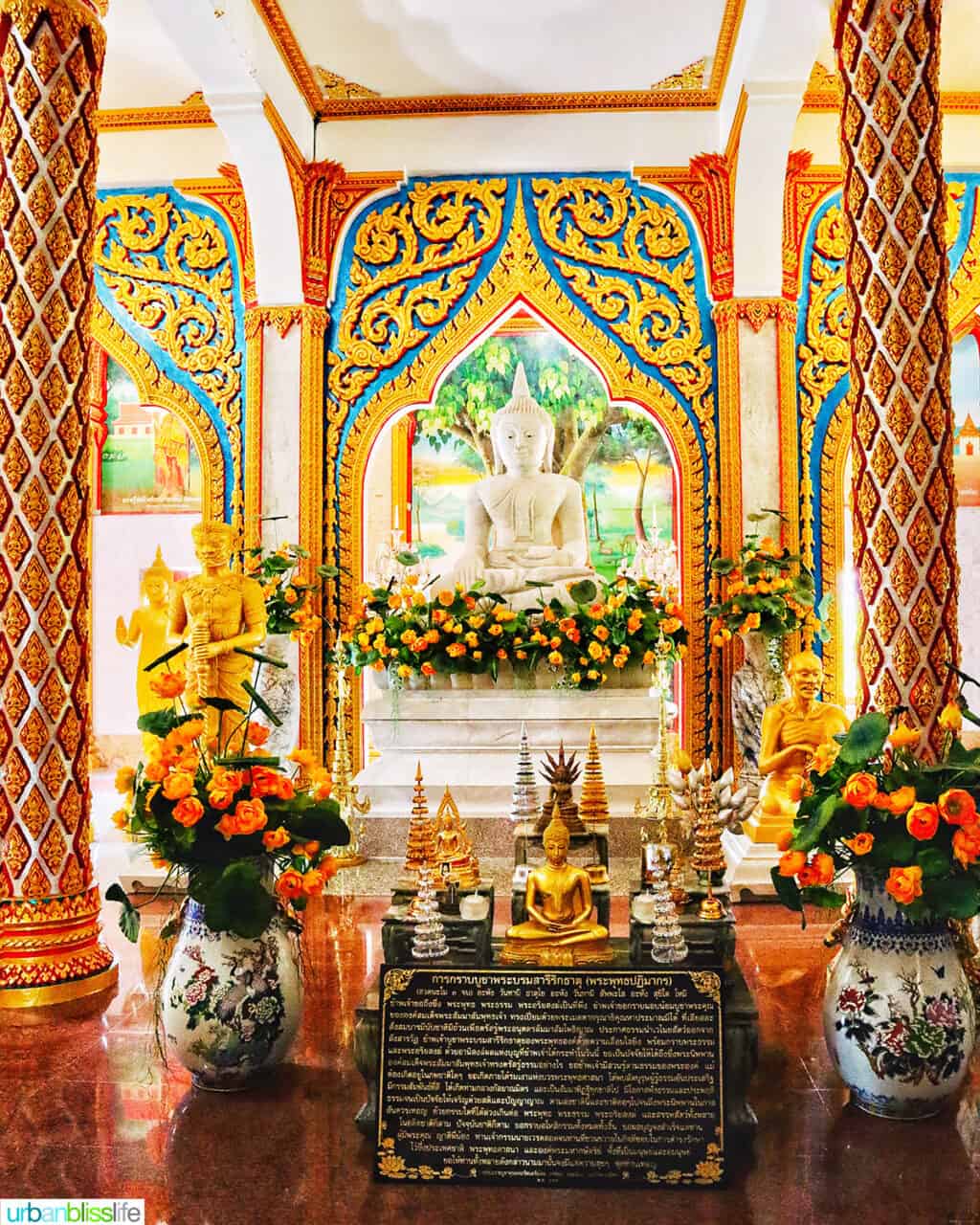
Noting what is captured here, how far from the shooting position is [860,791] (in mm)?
2992

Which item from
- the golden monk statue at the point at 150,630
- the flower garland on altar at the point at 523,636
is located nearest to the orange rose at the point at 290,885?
the flower garland on altar at the point at 523,636

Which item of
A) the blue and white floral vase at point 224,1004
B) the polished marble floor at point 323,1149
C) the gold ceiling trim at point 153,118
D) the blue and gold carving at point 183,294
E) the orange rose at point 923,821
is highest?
the gold ceiling trim at point 153,118

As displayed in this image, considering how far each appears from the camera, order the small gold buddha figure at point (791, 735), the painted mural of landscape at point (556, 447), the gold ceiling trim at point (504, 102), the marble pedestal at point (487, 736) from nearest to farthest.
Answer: the small gold buddha figure at point (791, 735), the marble pedestal at point (487, 736), the gold ceiling trim at point (504, 102), the painted mural of landscape at point (556, 447)

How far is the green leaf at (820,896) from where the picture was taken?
10.3 ft

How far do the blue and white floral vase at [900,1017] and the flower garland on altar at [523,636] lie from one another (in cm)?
409

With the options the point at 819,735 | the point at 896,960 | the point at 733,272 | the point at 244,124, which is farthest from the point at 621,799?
the point at 244,124

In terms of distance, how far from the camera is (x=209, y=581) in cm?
650

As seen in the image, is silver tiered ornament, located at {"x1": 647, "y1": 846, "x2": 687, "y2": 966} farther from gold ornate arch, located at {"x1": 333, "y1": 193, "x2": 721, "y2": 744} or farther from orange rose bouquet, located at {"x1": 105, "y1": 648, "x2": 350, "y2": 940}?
gold ornate arch, located at {"x1": 333, "y1": 193, "x2": 721, "y2": 744}

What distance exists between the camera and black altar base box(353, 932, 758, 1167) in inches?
109

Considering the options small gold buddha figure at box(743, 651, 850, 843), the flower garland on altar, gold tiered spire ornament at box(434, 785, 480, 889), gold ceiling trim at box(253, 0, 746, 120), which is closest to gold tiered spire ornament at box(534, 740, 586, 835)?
gold tiered spire ornament at box(434, 785, 480, 889)

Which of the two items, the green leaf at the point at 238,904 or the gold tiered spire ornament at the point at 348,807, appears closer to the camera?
the green leaf at the point at 238,904

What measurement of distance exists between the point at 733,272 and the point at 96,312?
504cm

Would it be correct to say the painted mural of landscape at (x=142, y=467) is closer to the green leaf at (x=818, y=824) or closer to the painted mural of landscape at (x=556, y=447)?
the painted mural of landscape at (x=556, y=447)

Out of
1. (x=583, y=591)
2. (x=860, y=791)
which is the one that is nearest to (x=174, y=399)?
(x=583, y=591)
